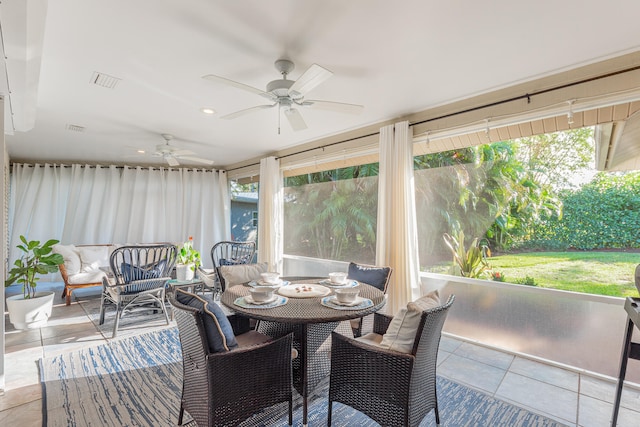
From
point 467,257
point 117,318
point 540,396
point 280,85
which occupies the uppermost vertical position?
point 280,85

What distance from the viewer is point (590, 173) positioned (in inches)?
105

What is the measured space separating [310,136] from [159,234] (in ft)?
13.0

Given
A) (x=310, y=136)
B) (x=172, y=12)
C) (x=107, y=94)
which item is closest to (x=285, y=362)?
(x=172, y=12)

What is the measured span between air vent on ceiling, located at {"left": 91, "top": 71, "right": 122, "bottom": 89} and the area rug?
7.99 feet

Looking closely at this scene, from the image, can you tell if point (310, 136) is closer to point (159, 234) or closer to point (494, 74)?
point (494, 74)

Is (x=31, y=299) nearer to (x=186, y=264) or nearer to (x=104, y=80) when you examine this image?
(x=186, y=264)

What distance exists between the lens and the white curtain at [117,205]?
5574 millimetres

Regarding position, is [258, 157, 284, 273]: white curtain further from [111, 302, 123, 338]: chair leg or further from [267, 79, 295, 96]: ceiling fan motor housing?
[267, 79, 295, 96]: ceiling fan motor housing

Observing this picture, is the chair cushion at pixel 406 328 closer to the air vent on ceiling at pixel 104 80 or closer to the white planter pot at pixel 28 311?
the air vent on ceiling at pixel 104 80

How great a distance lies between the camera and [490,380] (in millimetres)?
2422

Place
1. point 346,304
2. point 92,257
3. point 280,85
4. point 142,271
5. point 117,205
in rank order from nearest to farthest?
point 346,304
point 280,85
point 142,271
point 92,257
point 117,205

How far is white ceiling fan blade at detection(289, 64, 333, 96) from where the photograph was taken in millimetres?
1862

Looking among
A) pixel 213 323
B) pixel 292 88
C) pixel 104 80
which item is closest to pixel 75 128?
pixel 104 80

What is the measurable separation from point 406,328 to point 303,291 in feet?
2.79
